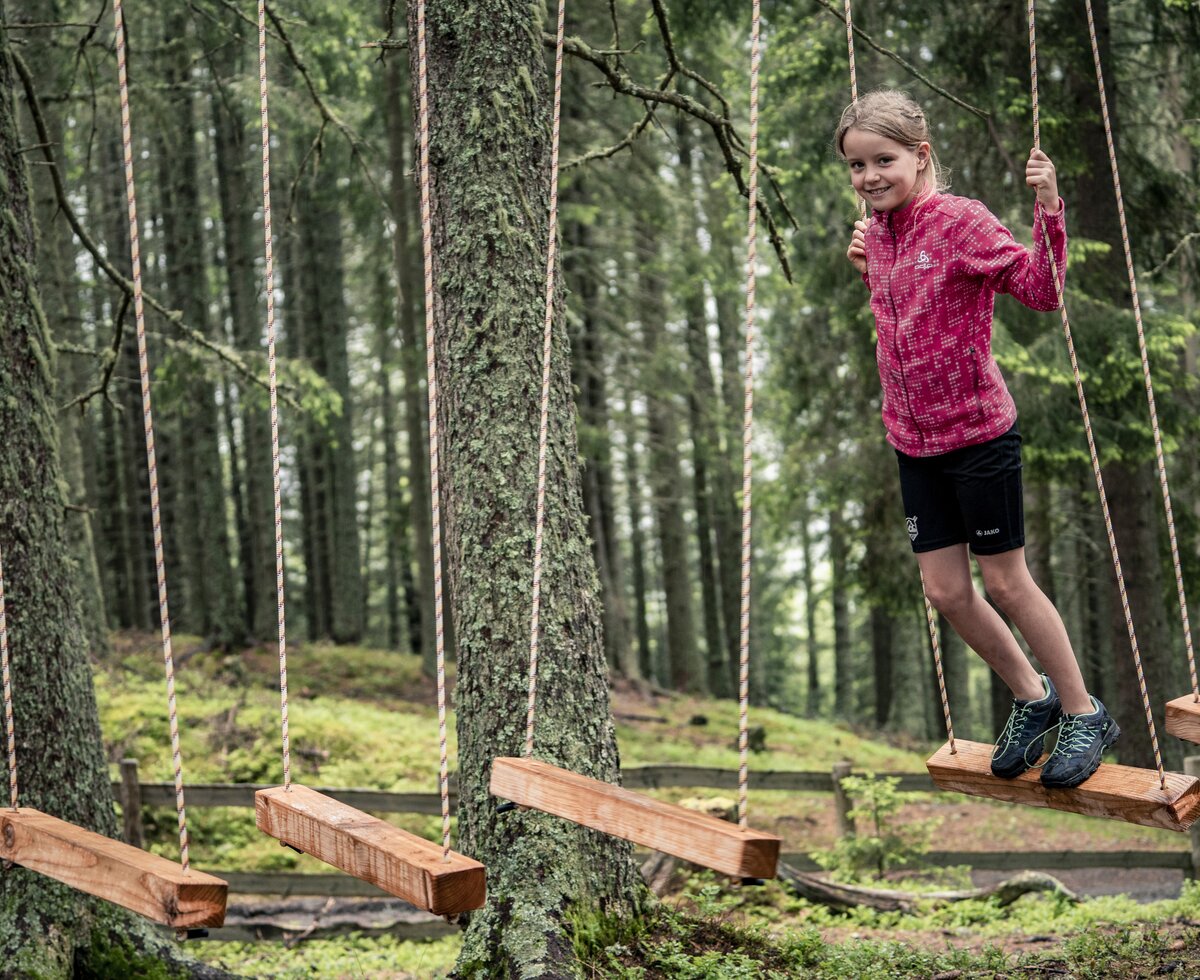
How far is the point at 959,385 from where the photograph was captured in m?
3.45

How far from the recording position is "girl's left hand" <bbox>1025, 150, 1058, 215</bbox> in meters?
3.35

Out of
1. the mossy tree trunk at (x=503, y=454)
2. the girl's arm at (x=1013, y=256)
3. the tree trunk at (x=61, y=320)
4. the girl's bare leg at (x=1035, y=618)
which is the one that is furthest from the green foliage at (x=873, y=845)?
the tree trunk at (x=61, y=320)

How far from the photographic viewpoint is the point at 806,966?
4.33 meters

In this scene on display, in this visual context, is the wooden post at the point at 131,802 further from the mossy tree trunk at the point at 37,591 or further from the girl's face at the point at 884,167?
the girl's face at the point at 884,167

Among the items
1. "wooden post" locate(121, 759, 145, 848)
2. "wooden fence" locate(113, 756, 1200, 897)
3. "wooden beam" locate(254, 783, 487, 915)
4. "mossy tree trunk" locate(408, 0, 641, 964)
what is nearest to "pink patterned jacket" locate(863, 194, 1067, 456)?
"mossy tree trunk" locate(408, 0, 641, 964)

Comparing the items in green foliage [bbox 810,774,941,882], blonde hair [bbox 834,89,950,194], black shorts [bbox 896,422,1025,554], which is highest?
blonde hair [bbox 834,89,950,194]

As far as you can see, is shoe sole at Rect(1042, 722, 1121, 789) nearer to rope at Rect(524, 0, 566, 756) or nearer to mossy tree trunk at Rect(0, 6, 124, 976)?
rope at Rect(524, 0, 566, 756)

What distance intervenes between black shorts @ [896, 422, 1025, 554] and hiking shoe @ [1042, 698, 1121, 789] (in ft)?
2.05

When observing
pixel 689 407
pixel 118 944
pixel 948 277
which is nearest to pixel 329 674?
pixel 689 407

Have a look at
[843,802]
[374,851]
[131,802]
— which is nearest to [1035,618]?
[374,851]

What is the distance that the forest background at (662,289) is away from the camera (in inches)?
375

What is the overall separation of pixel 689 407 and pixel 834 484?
490cm

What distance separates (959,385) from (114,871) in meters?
2.68

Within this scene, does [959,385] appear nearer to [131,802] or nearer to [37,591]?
[37,591]
